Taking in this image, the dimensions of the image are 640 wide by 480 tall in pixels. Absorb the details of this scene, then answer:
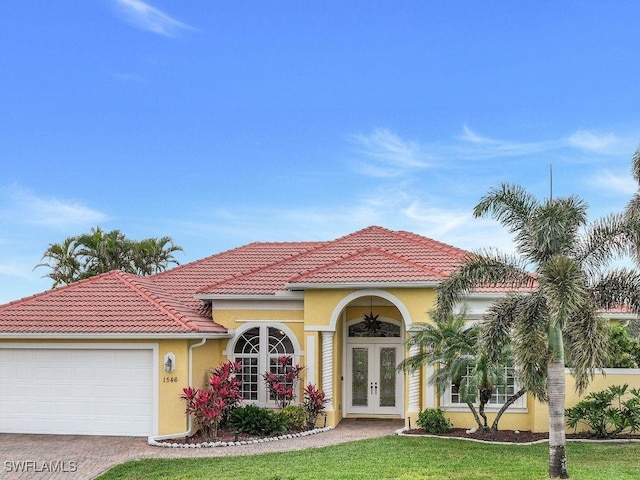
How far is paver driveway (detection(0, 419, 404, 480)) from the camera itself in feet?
46.6

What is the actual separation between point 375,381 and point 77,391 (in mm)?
8827

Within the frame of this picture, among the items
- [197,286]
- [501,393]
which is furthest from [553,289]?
[197,286]

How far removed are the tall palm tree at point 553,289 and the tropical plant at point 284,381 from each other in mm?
6590

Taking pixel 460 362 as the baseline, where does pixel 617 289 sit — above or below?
above

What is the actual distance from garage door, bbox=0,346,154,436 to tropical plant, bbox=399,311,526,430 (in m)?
7.28

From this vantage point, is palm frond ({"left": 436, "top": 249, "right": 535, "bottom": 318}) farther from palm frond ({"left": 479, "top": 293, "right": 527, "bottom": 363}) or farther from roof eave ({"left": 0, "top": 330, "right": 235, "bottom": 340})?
roof eave ({"left": 0, "top": 330, "right": 235, "bottom": 340})

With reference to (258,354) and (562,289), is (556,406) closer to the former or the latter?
(562,289)

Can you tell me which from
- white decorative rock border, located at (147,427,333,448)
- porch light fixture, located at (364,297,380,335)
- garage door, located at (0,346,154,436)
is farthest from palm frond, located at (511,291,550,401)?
garage door, located at (0,346,154,436)

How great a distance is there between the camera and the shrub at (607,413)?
17234 mm

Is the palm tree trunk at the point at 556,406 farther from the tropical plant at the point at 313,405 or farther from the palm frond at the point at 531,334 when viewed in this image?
the tropical plant at the point at 313,405

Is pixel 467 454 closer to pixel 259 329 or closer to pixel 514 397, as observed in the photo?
pixel 514 397

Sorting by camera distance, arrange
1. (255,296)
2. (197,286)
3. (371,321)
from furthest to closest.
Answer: (197,286) → (371,321) → (255,296)

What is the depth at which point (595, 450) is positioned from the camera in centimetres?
1570

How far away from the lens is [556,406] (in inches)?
501
